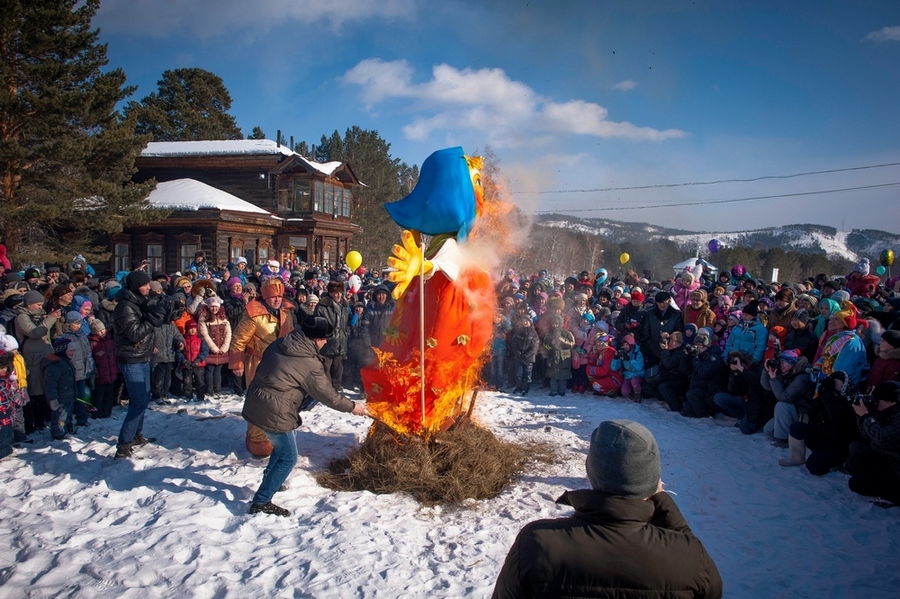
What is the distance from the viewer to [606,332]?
918 centimetres

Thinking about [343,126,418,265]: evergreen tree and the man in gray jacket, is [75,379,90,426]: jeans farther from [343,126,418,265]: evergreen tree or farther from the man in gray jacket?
[343,126,418,265]: evergreen tree

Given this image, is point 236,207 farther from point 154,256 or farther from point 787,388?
point 787,388

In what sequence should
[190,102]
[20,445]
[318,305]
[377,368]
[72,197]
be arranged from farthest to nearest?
[190,102] → [72,197] → [318,305] → [20,445] → [377,368]

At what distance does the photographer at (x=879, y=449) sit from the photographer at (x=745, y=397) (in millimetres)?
1712

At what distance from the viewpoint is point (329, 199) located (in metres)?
28.4

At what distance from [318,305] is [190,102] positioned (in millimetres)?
39440

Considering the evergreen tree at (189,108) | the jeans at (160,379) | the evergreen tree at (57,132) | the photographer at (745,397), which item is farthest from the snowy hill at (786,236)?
the jeans at (160,379)

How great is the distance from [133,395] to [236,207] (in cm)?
1899

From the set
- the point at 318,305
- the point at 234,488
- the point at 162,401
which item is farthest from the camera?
the point at 318,305

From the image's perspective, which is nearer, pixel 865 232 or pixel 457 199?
pixel 457 199

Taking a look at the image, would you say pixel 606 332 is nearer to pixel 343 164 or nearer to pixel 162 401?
pixel 162 401

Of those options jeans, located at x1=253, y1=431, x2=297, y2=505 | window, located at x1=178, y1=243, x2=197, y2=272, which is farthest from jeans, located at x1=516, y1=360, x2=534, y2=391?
window, located at x1=178, y1=243, x2=197, y2=272

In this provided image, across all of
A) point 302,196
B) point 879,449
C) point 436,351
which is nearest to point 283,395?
point 436,351

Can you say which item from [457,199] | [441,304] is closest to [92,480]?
[441,304]
